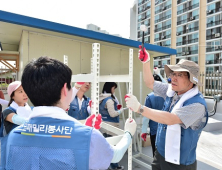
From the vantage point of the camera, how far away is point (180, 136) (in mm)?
1582

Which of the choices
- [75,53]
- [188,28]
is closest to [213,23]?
[188,28]

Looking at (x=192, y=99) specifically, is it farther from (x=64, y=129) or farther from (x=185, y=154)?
(x=64, y=129)

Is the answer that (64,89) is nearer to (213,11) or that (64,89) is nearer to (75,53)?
(75,53)

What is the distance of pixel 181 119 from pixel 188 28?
31.6m

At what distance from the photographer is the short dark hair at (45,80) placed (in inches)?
31.9

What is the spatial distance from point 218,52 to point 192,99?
1091 inches

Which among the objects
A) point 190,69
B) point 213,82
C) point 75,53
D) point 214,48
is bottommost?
point 213,82

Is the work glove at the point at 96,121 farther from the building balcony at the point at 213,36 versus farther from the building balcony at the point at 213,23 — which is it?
the building balcony at the point at 213,23

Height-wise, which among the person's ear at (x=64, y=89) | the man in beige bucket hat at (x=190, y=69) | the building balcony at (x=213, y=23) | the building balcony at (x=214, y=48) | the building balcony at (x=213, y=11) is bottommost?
the person's ear at (x=64, y=89)

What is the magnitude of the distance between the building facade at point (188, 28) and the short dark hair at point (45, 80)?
80.5 feet

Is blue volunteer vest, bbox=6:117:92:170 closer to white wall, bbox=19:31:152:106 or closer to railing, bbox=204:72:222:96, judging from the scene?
white wall, bbox=19:31:152:106

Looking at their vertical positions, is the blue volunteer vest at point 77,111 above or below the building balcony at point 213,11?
below

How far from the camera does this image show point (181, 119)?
1491 millimetres

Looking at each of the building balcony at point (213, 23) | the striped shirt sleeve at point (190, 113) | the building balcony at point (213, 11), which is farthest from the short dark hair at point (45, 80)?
the building balcony at point (213, 11)
